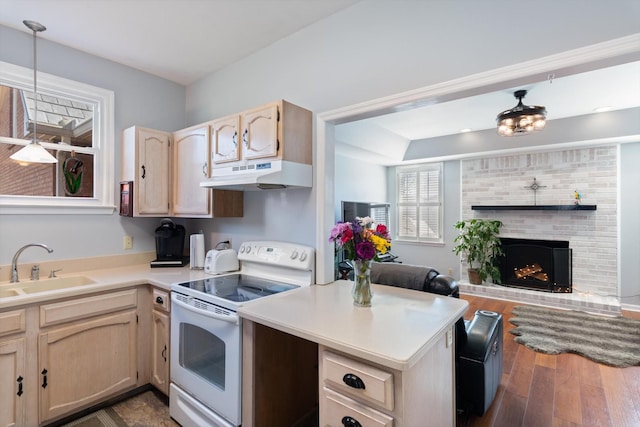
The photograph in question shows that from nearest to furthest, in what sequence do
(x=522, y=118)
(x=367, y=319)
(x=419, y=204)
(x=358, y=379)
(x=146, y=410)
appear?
(x=358, y=379)
(x=367, y=319)
(x=146, y=410)
(x=522, y=118)
(x=419, y=204)

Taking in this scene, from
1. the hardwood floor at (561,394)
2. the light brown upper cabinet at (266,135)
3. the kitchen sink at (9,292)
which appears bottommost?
the hardwood floor at (561,394)

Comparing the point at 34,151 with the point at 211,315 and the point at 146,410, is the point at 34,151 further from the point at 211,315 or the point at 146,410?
the point at 146,410

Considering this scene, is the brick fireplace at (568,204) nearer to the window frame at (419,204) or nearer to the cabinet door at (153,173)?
the window frame at (419,204)

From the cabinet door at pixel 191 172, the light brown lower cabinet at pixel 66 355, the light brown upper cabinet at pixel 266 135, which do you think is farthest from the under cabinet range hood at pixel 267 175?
the light brown lower cabinet at pixel 66 355

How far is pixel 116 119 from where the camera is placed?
2646 mm

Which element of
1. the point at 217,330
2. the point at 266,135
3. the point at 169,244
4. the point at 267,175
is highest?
the point at 266,135

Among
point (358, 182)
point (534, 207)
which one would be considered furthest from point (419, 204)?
point (534, 207)

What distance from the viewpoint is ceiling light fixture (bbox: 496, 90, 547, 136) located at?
2.98m

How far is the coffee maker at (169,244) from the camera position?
265 cm

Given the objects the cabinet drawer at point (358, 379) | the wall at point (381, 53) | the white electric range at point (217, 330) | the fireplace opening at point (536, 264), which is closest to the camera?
the cabinet drawer at point (358, 379)

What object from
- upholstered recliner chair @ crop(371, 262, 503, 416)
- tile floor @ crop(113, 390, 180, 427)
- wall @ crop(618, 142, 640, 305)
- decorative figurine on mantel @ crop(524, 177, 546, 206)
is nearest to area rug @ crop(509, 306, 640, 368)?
wall @ crop(618, 142, 640, 305)

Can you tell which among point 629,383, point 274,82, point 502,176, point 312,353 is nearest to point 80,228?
point 274,82

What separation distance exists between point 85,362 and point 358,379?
74.5 inches

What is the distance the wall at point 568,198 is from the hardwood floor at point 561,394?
7.12 feet
